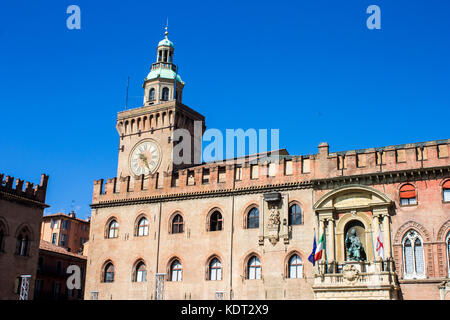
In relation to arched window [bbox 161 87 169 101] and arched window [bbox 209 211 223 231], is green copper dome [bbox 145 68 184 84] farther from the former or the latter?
arched window [bbox 209 211 223 231]

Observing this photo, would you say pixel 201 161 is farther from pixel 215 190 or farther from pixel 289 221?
pixel 289 221

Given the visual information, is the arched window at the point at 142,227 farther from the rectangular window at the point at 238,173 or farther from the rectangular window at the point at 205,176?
the rectangular window at the point at 238,173

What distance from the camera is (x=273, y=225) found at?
31.5 metres

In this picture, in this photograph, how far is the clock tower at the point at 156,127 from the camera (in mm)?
41281

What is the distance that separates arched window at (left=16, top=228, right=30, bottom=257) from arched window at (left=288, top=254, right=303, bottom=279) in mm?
20647

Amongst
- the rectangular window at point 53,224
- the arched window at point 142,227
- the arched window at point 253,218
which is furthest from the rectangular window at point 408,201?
the rectangular window at point 53,224

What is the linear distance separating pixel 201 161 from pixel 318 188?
1473cm

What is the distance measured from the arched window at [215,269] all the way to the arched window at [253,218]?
308cm

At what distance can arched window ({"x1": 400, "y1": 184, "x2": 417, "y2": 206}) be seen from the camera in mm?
28469

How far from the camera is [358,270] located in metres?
27.6

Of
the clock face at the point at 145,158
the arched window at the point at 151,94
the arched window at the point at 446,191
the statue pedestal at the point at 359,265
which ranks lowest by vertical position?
the statue pedestal at the point at 359,265

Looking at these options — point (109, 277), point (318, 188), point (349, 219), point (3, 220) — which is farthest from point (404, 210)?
point (3, 220)

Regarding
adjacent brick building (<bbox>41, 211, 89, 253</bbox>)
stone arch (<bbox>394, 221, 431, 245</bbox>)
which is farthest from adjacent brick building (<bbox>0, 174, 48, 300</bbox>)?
adjacent brick building (<bbox>41, 211, 89, 253</bbox>)

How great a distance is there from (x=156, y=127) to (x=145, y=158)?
2664 millimetres
